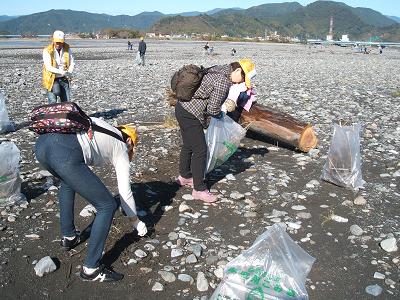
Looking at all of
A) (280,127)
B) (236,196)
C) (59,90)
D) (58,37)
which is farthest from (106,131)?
(59,90)

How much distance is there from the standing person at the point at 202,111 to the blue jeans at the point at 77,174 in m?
1.95

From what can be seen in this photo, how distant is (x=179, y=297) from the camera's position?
11.9 ft

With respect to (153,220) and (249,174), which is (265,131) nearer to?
(249,174)

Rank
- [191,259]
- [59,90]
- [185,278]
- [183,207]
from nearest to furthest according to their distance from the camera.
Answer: [185,278]
[191,259]
[183,207]
[59,90]

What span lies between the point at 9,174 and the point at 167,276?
2508 mm

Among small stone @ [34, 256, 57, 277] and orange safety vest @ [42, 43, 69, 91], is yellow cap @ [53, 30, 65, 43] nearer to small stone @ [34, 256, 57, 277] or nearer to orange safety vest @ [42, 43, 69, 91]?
orange safety vest @ [42, 43, 69, 91]

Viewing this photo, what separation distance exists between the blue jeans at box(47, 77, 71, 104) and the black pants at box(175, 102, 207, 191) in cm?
414

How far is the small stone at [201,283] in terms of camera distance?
12.2 ft

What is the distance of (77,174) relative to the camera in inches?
134

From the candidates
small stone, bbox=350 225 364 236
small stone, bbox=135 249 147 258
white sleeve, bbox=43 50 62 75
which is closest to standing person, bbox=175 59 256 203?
small stone, bbox=135 249 147 258

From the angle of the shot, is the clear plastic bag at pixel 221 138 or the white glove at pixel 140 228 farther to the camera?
the clear plastic bag at pixel 221 138

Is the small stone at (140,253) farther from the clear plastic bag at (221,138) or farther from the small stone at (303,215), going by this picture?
the small stone at (303,215)

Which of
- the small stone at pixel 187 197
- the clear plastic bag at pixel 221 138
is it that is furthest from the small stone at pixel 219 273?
the clear plastic bag at pixel 221 138

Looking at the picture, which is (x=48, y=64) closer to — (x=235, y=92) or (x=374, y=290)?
(x=235, y=92)
